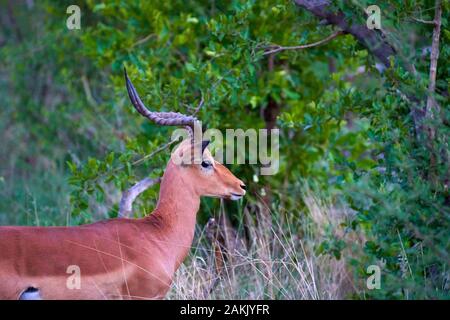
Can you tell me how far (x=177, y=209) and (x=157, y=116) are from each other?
0.61 meters

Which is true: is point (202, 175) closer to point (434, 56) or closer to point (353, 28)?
point (353, 28)

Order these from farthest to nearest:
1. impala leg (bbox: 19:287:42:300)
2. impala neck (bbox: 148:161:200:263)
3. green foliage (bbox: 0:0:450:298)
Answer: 1. impala neck (bbox: 148:161:200:263)
2. green foliage (bbox: 0:0:450:298)
3. impala leg (bbox: 19:287:42:300)

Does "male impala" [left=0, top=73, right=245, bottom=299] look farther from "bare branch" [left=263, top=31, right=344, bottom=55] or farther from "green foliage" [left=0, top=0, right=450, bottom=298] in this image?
"bare branch" [left=263, top=31, right=344, bottom=55]

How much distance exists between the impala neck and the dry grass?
1.25 feet

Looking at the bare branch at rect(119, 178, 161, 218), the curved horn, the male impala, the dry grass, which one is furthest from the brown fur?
the bare branch at rect(119, 178, 161, 218)

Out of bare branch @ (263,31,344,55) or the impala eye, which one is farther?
bare branch @ (263,31,344,55)

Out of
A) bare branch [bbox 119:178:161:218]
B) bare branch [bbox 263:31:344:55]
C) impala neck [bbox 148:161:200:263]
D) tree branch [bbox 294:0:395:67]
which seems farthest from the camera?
bare branch [bbox 119:178:161:218]

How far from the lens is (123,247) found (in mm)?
5250

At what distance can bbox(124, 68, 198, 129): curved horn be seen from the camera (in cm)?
539

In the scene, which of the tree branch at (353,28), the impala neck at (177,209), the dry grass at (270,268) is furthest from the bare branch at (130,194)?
the tree branch at (353,28)

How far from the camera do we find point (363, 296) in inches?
256

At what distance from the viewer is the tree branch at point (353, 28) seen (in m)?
6.00

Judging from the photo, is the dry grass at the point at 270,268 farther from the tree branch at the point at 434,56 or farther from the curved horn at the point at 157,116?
the tree branch at the point at 434,56
